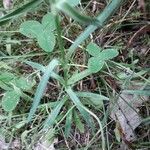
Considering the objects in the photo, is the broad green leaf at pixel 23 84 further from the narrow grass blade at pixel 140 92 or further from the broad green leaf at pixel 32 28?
the narrow grass blade at pixel 140 92

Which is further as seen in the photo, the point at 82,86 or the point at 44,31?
the point at 82,86

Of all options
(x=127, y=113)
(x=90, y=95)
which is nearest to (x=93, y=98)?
(x=90, y=95)

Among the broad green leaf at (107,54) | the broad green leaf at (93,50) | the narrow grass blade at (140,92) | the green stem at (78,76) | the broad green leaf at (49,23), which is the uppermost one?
the broad green leaf at (49,23)

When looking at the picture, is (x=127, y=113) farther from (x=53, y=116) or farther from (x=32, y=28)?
(x=32, y=28)

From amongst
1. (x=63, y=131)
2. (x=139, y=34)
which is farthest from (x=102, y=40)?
(x=63, y=131)

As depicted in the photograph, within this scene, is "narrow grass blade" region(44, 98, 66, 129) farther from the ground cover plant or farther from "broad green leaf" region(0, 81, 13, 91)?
"broad green leaf" region(0, 81, 13, 91)

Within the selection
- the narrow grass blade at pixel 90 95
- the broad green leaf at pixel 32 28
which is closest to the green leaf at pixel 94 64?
the narrow grass blade at pixel 90 95

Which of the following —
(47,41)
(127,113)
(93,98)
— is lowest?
(127,113)
